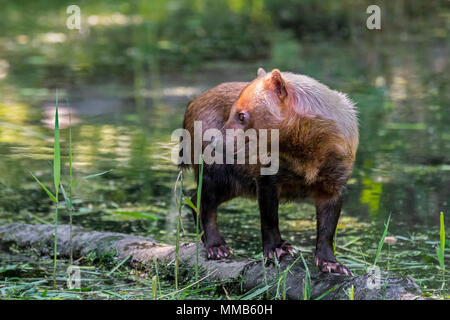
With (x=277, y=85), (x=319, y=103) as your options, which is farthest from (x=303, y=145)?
(x=277, y=85)

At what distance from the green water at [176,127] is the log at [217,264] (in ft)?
1.20

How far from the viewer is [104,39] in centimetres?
1627

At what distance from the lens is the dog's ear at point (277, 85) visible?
4859 mm

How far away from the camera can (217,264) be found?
5.07m

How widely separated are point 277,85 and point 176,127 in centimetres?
511

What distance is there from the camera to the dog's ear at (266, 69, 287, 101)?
15.9ft

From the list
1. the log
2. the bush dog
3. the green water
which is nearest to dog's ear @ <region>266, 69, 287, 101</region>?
the bush dog

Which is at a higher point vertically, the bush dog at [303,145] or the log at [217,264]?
the bush dog at [303,145]

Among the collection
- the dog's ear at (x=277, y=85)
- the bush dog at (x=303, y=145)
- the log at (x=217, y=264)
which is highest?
the dog's ear at (x=277, y=85)

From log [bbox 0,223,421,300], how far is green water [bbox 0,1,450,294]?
37cm

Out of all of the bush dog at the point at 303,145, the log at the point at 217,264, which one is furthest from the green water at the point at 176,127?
the bush dog at the point at 303,145

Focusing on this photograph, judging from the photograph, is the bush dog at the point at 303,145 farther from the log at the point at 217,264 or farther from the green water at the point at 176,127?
the green water at the point at 176,127
